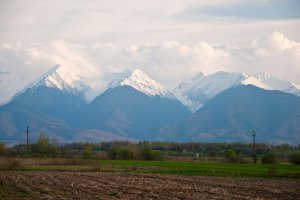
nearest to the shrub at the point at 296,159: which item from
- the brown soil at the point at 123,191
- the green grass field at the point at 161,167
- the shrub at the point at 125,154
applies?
the green grass field at the point at 161,167

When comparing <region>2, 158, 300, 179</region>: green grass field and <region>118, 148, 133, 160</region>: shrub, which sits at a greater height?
<region>118, 148, 133, 160</region>: shrub

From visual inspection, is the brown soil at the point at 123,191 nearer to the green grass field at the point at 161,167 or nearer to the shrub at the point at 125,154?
the green grass field at the point at 161,167

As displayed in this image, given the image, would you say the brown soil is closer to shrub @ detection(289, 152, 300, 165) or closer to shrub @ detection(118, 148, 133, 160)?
shrub @ detection(289, 152, 300, 165)

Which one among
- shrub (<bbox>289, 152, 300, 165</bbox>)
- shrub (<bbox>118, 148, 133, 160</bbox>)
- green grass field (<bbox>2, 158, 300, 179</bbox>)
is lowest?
green grass field (<bbox>2, 158, 300, 179</bbox>)

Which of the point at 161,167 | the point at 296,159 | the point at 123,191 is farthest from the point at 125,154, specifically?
the point at 123,191

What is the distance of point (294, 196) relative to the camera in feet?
133

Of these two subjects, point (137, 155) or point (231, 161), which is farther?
point (137, 155)

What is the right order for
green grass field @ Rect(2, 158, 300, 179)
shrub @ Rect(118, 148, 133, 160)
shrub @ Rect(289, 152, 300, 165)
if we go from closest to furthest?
green grass field @ Rect(2, 158, 300, 179), shrub @ Rect(289, 152, 300, 165), shrub @ Rect(118, 148, 133, 160)

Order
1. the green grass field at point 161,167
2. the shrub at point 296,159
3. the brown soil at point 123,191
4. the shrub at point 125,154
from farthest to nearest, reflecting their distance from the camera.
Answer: the shrub at point 125,154
the shrub at point 296,159
the green grass field at point 161,167
the brown soil at point 123,191

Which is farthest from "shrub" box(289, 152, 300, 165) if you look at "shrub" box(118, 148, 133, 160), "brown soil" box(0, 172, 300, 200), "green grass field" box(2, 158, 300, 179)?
"brown soil" box(0, 172, 300, 200)

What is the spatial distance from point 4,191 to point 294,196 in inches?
734

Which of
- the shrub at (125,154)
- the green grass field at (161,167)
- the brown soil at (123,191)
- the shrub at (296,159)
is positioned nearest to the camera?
the brown soil at (123,191)

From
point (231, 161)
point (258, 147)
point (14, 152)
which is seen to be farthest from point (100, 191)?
point (258, 147)

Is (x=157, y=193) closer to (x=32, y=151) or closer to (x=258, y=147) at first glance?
(x=32, y=151)
